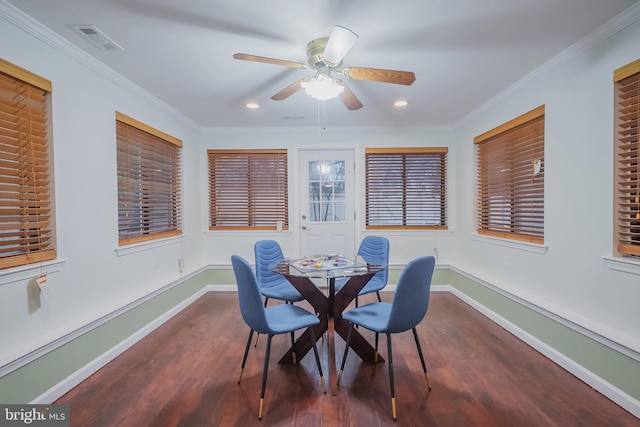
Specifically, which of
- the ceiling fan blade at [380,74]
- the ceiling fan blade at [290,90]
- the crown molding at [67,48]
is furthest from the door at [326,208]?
the ceiling fan blade at [380,74]

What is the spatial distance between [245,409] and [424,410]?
1.12 m

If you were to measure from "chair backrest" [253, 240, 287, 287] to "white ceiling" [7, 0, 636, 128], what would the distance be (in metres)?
1.59

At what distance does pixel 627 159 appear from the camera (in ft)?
5.99

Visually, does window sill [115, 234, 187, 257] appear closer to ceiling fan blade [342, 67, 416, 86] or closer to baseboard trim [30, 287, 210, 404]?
baseboard trim [30, 287, 210, 404]

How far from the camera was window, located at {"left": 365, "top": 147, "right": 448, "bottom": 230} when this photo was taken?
427 centimetres

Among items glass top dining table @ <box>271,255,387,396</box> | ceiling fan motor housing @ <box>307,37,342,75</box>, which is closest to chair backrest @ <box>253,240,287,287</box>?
glass top dining table @ <box>271,255,387,396</box>

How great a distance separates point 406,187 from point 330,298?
102 inches

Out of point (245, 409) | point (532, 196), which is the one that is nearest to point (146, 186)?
point (245, 409)

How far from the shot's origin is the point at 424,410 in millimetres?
1766

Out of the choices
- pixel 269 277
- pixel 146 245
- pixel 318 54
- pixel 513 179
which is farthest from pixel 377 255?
pixel 146 245

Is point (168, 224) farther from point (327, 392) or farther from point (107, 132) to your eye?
point (327, 392)

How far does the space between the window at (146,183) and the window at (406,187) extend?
267 cm

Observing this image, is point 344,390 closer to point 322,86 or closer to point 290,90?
point 322,86
